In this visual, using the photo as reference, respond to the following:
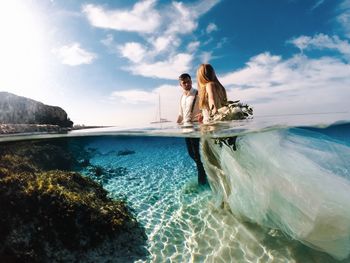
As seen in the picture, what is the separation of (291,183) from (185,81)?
3.85 meters

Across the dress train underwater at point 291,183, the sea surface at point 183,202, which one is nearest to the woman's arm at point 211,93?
the sea surface at point 183,202

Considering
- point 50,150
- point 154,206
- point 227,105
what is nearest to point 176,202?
point 154,206

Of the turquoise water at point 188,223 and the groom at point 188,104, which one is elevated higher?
the groom at point 188,104

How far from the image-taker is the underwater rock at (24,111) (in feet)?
54.0

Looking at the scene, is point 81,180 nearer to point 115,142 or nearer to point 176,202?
point 176,202

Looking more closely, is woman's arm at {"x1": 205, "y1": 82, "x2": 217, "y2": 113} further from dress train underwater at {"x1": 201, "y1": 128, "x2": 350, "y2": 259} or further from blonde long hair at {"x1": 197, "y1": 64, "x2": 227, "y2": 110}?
dress train underwater at {"x1": 201, "y1": 128, "x2": 350, "y2": 259}

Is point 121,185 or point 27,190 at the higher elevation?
point 27,190

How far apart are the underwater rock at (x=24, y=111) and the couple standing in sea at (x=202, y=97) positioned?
13.5 m

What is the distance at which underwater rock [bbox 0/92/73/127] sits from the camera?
16.5 meters

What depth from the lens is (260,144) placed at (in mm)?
5867

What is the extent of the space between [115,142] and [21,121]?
337 inches

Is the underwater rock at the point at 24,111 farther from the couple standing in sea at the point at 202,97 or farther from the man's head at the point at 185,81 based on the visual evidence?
the man's head at the point at 185,81

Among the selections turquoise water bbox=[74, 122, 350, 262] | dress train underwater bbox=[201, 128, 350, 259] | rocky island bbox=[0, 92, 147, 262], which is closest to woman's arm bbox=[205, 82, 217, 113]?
dress train underwater bbox=[201, 128, 350, 259]

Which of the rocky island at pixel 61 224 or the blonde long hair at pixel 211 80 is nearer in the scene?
the rocky island at pixel 61 224
